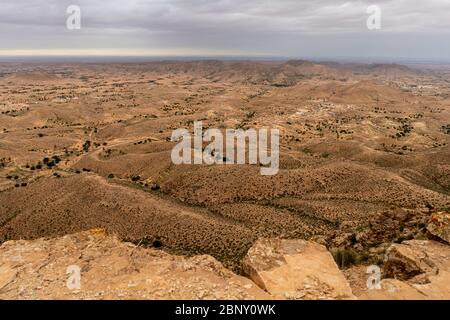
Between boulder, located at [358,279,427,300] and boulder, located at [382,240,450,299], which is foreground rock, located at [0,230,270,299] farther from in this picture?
boulder, located at [382,240,450,299]

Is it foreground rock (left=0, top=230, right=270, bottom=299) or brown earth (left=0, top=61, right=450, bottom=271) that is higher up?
foreground rock (left=0, top=230, right=270, bottom=299)

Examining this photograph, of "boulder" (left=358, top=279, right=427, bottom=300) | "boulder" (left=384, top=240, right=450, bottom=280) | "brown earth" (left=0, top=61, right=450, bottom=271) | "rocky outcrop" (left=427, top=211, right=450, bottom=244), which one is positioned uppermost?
"rocky outcrop" (left=427, top=211, right=450, bottom=244)

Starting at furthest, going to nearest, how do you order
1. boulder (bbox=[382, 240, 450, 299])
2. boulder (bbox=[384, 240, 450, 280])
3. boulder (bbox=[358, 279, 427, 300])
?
boulder (bbox=[384, 240, 450, 280]), boulder (bbox=[382, 240, 450, 299]), boulder (bbox=[358, 279, 427, 300])

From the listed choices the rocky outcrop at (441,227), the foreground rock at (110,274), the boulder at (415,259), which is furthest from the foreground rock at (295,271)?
the rocky outcrop at (441,227)

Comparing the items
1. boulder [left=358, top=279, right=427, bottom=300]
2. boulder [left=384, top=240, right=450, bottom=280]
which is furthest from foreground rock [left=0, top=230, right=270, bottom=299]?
boulder [left=384, top=240, right=450, bottom=280]

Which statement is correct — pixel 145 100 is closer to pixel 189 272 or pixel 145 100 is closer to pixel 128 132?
pixel 128 132

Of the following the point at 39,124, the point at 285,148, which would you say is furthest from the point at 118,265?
the point at 39,124

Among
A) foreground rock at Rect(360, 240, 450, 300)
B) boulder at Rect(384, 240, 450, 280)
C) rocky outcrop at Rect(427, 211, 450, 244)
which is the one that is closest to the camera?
foreground rock at Rect(360, 240, 450, 300)
